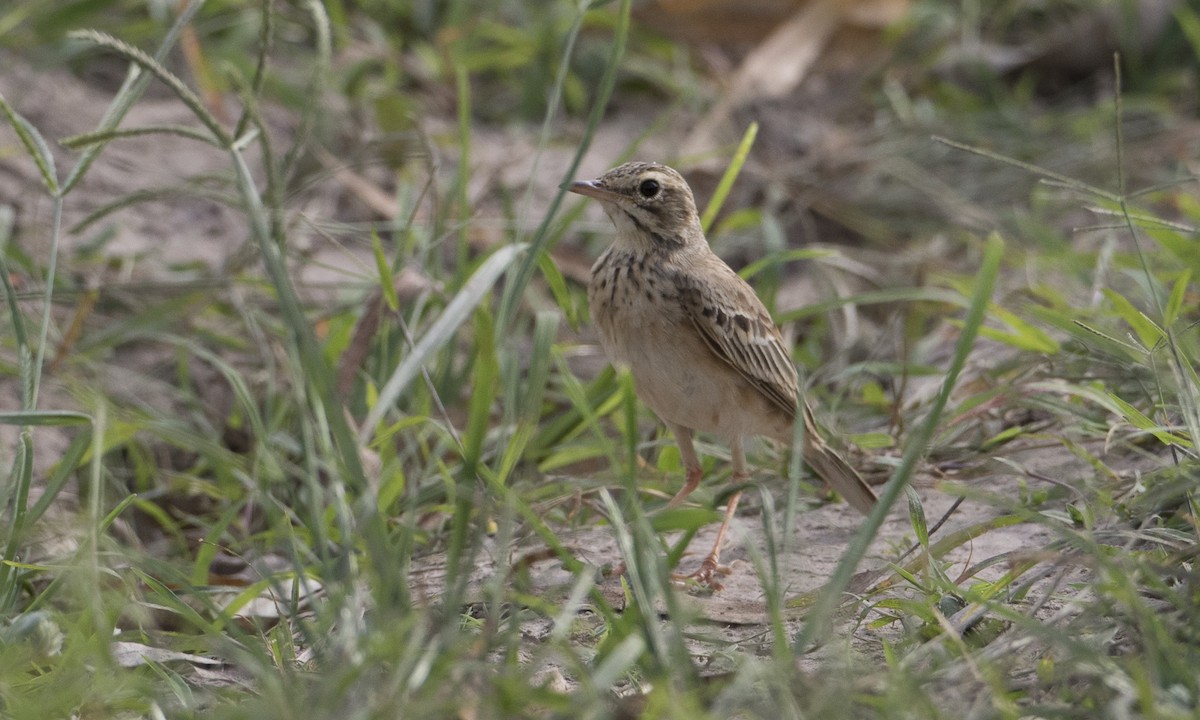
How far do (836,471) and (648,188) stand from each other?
3.77 feet

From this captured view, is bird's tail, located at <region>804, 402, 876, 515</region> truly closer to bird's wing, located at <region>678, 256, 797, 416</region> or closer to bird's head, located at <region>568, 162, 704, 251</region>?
bird's wing, located at <region>678, 256, 797, 416</region>

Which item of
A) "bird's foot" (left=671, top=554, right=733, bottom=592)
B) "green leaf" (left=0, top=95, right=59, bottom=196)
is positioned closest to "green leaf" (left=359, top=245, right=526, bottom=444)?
"bird's foot" (left=671, top=554, right=733, bottom=592)

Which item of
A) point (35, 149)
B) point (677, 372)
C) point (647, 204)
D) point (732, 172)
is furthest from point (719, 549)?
point (35, 149)

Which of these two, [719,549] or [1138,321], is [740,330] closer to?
[719,549]

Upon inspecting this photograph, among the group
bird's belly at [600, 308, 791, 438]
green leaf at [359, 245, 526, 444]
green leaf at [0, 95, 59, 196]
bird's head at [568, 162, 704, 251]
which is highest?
green leaf at [0, 95, 59, 196]

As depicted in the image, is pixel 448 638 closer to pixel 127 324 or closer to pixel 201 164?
pixel 127 324

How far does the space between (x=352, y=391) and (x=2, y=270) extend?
1.77 m

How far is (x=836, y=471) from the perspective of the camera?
13.6ft

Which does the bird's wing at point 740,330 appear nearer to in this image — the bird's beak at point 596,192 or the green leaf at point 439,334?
the bird's beak at point 596,192

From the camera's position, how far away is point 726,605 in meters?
3.57

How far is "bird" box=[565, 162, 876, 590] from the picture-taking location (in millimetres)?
4129

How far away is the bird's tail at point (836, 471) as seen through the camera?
410cm

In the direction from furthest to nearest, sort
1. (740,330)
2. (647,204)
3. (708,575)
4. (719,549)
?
(647,204), (740,330), (719,549), (708,575)

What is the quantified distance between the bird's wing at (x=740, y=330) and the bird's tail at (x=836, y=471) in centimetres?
19
